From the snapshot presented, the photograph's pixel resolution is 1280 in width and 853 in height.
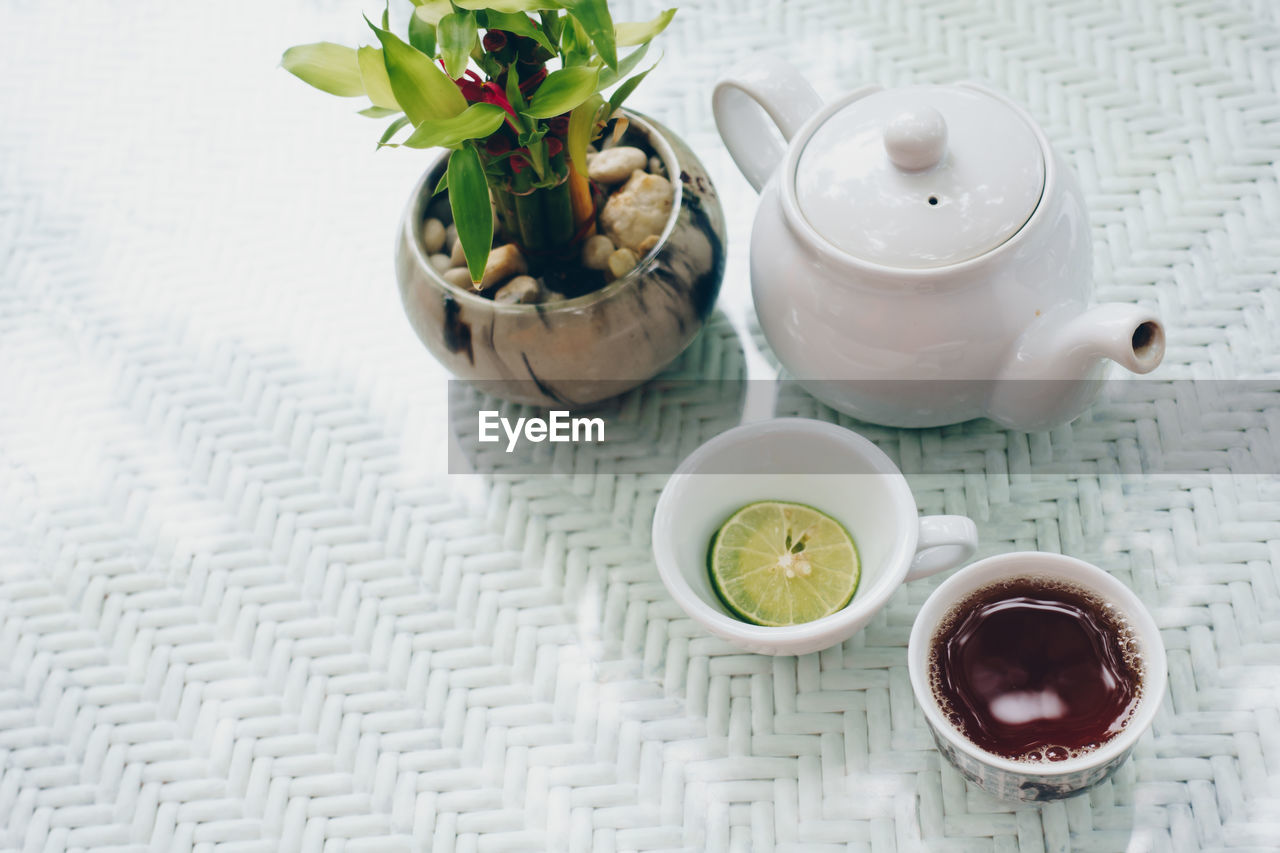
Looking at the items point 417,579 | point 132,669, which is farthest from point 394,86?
point 132,669

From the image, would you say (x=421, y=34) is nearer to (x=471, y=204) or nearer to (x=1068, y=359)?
(x=471, y=204)

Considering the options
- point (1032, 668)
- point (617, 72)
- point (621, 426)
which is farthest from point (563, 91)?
point (1032, 668)

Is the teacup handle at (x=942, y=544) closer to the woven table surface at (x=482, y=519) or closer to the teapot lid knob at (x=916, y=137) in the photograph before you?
the woven table surface at (x=482, y=519)

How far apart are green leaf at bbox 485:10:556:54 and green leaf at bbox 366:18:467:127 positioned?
40 mm

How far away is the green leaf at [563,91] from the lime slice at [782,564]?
0.28 m

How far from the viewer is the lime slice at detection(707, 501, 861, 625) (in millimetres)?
671

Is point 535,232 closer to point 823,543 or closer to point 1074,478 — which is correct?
point 823,543

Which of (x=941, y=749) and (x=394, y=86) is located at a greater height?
(x=394, y=86)

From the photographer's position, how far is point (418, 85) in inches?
22.7

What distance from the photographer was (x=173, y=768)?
0.72 m

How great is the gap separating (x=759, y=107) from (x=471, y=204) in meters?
0.27

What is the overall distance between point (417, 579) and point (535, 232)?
25 cm

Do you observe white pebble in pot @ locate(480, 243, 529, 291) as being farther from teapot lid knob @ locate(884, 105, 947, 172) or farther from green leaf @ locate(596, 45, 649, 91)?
teapot lid knob @ locate(884, 105, 947, 172)

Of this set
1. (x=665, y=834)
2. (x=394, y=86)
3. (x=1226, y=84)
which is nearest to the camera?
(x=394, y=86)
